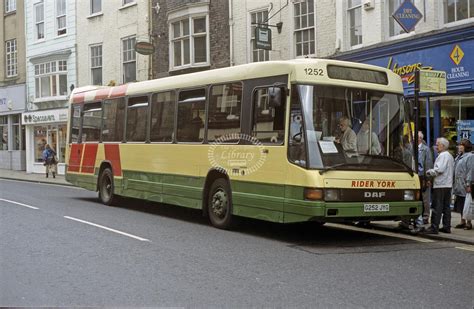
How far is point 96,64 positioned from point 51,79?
4.03 m

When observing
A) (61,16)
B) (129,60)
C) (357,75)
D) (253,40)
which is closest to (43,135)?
(61,16)

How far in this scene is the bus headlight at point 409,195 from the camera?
9258 millimetres

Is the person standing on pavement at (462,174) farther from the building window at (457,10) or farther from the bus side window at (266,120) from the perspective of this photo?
the building window at (457,10)

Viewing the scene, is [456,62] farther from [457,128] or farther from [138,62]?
[138,62]

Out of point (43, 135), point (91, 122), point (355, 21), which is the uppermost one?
point (355, 21)

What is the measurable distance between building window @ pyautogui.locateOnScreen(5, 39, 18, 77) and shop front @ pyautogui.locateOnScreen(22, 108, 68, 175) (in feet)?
13.5

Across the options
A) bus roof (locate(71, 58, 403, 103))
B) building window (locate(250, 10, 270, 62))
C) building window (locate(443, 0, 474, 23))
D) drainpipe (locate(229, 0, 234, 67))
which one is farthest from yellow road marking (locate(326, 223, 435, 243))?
drainpipe (locate(229, 0, 234, 67))

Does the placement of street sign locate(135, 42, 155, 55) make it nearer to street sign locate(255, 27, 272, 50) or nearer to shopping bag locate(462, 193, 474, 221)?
street sign locate(255, 27, 272, 50)

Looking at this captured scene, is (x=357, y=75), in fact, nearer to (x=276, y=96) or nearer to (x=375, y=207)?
(x=276, y=96)

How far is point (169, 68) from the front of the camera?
78.6ft

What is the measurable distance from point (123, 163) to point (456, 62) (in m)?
8.34

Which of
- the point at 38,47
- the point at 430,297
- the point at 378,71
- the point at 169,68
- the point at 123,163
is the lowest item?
the point at 430,297

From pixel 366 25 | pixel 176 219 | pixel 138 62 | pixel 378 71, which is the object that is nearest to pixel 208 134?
pixel 176 219

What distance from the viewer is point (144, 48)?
23094mm
